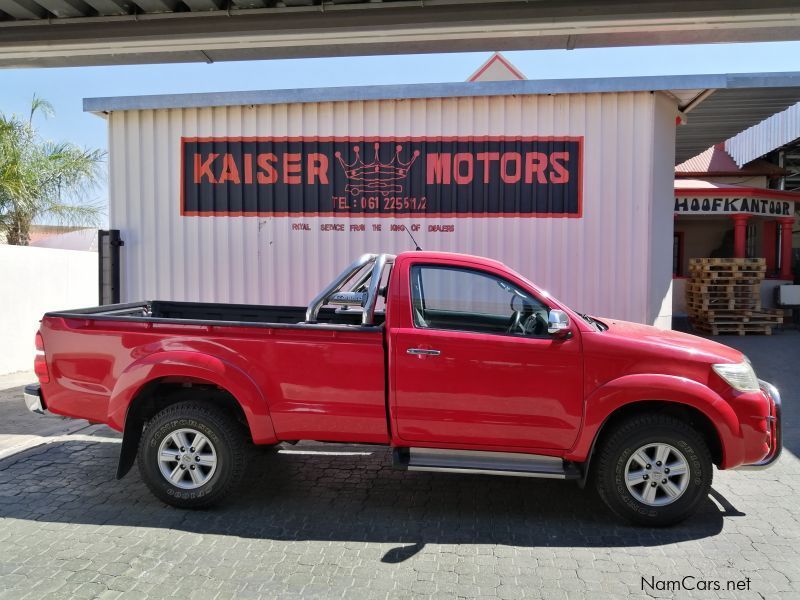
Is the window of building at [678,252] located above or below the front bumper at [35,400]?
above

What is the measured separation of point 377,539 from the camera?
166 inches

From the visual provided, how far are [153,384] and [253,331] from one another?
0.88m

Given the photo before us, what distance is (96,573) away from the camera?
147 inches

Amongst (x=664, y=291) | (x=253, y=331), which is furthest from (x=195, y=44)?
(x=664, y=291)

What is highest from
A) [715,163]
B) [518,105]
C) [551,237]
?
[715,163]

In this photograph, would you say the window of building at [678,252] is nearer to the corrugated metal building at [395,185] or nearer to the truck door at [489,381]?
the corrugated metal building at [395,185]

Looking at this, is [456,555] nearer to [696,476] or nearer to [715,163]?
[696,476]

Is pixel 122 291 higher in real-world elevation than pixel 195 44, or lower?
lower

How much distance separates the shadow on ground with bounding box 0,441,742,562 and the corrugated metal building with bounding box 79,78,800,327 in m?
3.23

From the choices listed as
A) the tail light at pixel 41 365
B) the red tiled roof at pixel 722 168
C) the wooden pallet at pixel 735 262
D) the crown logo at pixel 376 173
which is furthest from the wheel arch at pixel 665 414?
the red tiled roof at pixel 722 168

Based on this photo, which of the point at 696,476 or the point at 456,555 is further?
the point at 696,476

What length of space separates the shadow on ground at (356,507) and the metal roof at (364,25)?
390 centimetres

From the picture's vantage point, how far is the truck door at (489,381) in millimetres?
4328

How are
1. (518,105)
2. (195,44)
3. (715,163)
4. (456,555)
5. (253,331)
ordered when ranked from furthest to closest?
(715,163)
(518,105)
(195,44)
(253,331)
(456,555)
